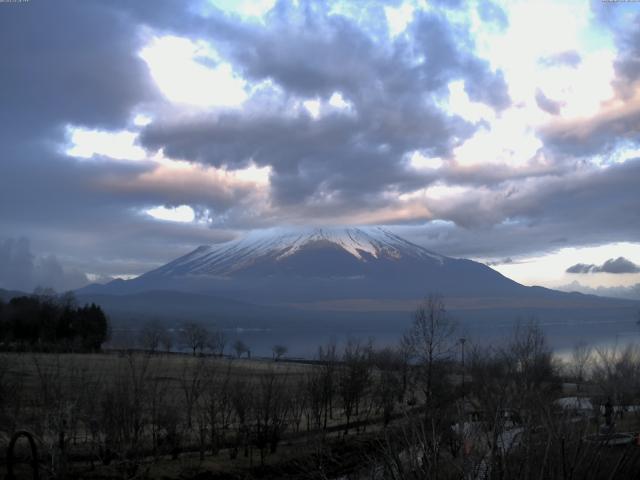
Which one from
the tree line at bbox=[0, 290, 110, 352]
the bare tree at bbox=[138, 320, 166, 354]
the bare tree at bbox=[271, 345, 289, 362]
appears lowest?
the bare tree at bbox=[271, 345, 289, 362]

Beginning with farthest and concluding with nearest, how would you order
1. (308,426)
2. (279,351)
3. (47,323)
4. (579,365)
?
(279,351), (47,323), (579,365), (308,426)

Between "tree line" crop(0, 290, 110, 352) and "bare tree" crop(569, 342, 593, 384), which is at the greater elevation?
"tree line" crop(0, 290, 110, 352)

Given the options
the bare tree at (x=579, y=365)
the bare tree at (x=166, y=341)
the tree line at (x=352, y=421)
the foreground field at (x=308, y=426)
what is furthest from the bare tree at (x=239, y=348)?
the foreground field at (x=308, y=426)

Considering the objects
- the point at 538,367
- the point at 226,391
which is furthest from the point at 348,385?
the point at 538,367

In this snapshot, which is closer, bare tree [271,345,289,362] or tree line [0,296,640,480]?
tree line [0,296,640,480]

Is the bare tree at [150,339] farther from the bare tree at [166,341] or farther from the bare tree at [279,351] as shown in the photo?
the bare tree at [279,351]

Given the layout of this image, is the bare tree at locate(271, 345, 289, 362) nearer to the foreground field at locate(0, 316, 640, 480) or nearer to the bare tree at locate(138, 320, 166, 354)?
the bare tree at locate(138, 320, 166, 354)

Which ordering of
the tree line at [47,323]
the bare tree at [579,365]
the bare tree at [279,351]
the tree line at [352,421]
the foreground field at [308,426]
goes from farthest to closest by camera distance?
the bare tree at [279,351]
the tree line at [47,323]
the bare tree at [579,365]
the foreground field at [308,426]
the tree line at [352,421]

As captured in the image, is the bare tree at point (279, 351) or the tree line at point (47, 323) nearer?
the tree line at point (47, 323)

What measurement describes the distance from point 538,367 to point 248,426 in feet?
75.3

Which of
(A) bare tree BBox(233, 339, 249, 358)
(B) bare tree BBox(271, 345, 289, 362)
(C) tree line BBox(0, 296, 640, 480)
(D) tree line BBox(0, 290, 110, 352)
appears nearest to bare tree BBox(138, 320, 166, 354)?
(D) tree line BBox(0, 290, 110, 352)

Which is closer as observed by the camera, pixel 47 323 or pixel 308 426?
pixel 308 426

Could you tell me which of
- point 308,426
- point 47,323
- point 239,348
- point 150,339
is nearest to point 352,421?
point 308,426

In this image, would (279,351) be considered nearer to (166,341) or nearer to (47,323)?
(166,341)
